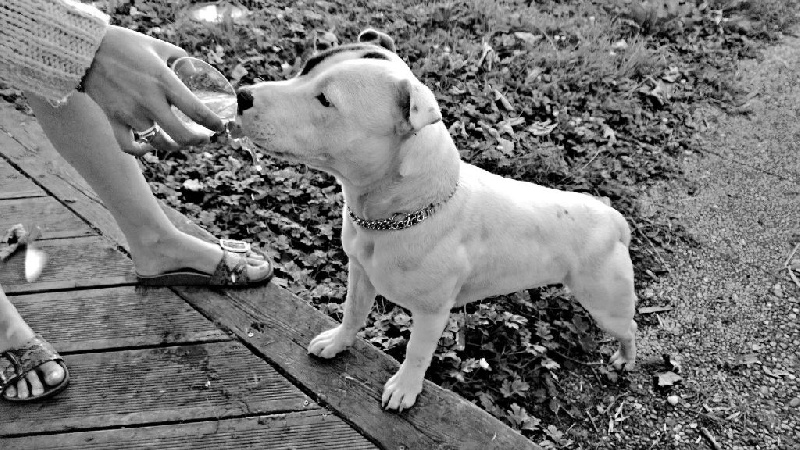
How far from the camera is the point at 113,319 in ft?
8.86

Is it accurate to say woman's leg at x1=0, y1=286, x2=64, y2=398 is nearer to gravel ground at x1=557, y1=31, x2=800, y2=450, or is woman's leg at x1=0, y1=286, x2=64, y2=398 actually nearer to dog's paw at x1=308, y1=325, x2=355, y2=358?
dog's paw at x1=308, y1=325, x2=355, y2=358

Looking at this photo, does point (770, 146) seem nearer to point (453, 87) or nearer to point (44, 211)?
point (453, 87)

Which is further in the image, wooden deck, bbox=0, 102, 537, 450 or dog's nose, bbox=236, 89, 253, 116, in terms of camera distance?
wooden deck, bbox=0, 102, 537, 450

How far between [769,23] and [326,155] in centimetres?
590

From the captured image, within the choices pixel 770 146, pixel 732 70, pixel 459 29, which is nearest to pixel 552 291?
pixel 770 146

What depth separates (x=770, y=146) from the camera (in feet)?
16.0

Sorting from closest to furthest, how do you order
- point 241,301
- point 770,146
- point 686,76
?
point 241,301 < point 770,146 < point 686,76

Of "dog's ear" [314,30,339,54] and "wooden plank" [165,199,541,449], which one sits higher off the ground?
"dog's ear" [314,30,339,54]

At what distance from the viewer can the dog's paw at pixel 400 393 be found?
2.45 metres

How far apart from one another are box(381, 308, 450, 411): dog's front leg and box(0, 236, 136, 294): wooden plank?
1251mm

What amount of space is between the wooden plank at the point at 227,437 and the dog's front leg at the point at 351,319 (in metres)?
0.28

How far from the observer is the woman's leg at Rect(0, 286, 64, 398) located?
2383 mm

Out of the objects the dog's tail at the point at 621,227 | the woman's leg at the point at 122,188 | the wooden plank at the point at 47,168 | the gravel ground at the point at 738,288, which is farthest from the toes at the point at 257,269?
the gravel ground at the point at 738,288

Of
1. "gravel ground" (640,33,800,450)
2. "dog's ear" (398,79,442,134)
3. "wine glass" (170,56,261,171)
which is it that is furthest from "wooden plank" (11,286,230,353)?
"gravel ground" (640,33,800,450)
